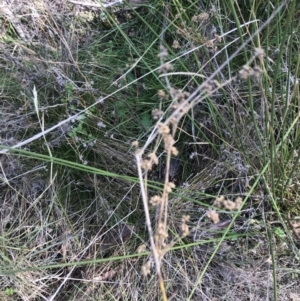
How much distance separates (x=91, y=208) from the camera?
4.68ft

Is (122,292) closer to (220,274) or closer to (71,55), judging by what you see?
(220,274)

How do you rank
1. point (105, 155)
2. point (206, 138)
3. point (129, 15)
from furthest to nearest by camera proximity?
point (129, 15), point (105, 155), point (206, 138)

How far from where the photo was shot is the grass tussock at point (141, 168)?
4.19ft

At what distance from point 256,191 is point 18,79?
866 mm

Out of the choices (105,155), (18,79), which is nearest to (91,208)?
(105,155)

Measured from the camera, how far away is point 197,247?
4.29 feet

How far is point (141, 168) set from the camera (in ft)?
4.26

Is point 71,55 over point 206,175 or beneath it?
over

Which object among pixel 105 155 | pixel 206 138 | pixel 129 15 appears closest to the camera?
pixel 206 138

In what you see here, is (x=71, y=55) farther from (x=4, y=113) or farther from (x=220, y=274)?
(x=220, y=274)

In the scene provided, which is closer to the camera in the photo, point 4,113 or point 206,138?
point 206,138

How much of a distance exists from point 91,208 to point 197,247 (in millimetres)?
369

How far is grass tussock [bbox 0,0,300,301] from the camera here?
1.28 meters

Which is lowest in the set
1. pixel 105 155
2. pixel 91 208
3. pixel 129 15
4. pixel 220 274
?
pixel 220 274
